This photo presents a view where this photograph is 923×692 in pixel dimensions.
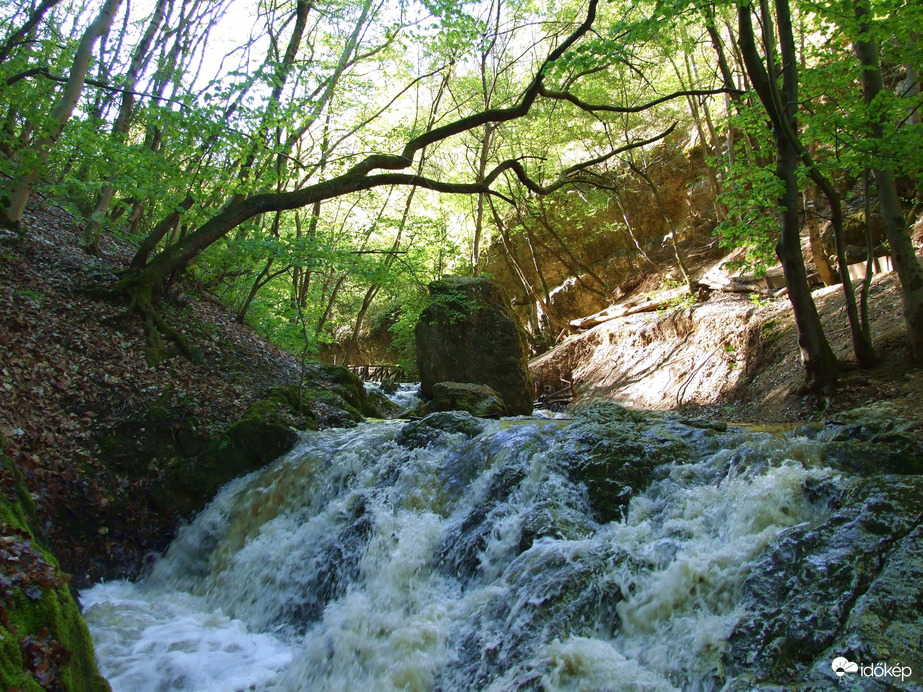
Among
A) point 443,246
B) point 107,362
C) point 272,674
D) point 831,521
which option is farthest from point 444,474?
point 443,246

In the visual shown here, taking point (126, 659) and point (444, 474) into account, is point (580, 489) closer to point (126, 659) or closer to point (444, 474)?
point (444, 474)

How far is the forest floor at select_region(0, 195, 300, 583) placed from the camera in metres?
6.58

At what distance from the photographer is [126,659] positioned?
5.14 m

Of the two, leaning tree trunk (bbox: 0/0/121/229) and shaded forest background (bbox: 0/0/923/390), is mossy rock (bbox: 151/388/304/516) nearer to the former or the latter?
shaded forest background (bbox: 0/0/923/390)

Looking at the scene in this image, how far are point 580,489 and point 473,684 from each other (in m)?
2.42

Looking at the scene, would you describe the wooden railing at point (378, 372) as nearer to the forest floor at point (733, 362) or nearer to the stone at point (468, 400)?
the forest floor at point (733, 362)

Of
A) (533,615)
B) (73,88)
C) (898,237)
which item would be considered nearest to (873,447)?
(533,615)

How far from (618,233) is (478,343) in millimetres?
11887

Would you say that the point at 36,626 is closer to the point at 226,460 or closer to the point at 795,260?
the point at 226,460

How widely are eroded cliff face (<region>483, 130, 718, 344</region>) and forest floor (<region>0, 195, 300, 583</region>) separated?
1231cm

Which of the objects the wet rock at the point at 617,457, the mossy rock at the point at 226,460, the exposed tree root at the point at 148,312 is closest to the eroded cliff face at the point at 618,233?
the exposed tree root at the point at 148,312

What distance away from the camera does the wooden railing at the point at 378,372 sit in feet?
77.9

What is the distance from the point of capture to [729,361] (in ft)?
38.4

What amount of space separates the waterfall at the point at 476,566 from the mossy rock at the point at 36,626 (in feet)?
4.17
